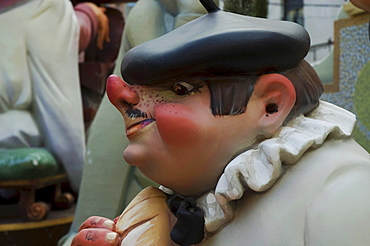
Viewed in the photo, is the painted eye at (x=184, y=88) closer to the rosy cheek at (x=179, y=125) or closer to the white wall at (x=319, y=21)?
the rosy cheek at (x=179, y=125)

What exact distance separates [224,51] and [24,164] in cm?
142

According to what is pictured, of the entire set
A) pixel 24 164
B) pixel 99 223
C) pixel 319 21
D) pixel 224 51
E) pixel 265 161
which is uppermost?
pixel 224 51

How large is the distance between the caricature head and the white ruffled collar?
0.06 feet

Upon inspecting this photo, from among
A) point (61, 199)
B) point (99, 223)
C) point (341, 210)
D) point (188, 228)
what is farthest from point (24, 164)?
point (341, 210)

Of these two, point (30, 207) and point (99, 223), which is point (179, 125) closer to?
point (99, 223)

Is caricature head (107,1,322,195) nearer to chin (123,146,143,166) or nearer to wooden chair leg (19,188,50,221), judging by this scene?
chin (123,146,143,166)

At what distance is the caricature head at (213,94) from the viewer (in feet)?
1.76

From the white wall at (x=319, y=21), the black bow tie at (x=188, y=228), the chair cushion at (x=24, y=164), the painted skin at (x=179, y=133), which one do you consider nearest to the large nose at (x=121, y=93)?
the painted skin at (x=179, y=133)

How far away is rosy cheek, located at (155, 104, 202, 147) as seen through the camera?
0.54 m

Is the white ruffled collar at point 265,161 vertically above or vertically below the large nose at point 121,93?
below

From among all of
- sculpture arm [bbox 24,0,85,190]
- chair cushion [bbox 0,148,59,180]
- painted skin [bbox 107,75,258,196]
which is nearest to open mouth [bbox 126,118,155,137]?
painted skin [bbox 107,75,258,196]

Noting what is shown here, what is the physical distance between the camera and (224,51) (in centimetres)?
53

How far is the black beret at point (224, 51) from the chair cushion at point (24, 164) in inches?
52.6

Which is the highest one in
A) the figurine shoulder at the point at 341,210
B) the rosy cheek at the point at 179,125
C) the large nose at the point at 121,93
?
the large nose at the point at 121,93
